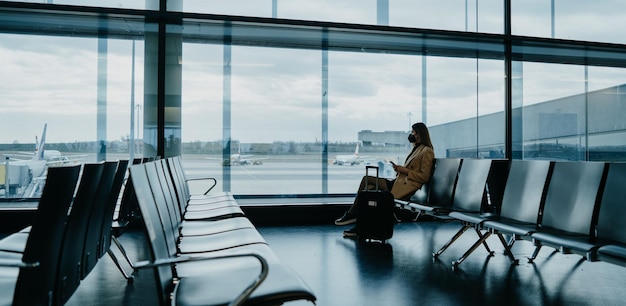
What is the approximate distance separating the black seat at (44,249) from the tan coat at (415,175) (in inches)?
157

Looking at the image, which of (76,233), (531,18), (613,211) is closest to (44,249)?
(76,233)

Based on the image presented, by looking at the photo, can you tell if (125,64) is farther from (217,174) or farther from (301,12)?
(301,12)

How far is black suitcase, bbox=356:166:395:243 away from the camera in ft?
15.9

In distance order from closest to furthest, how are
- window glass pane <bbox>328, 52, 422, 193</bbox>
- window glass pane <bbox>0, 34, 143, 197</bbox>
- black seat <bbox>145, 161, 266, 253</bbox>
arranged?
black seat <bbox>145, 161, 266, 253</bbox>
window glass pane <bbox>0, 34, 143, 197</bbox>
window glass pane <bbox>328, 52, 422, 193</bbox>

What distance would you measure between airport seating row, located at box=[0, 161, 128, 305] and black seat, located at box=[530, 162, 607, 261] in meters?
2.58

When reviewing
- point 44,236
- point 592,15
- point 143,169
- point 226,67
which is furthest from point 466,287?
point 592,15

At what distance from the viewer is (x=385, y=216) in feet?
16.0

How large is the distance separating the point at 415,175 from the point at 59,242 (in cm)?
398

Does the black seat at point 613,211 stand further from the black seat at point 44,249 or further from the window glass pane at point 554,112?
the window glass pane at point 554,112

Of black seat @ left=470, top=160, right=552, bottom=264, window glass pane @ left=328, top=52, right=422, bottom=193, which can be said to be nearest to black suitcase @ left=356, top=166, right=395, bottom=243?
black seat @ left=470, top=160, right=552, bottom=264

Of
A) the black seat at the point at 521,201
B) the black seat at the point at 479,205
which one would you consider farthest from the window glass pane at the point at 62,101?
the black seat at the point at 521,201

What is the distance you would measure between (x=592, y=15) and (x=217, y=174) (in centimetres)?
594

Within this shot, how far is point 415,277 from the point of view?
3562 millimetres

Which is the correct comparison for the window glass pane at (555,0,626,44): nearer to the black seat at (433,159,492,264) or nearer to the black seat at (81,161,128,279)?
the black seat at (433,159,492,264)
